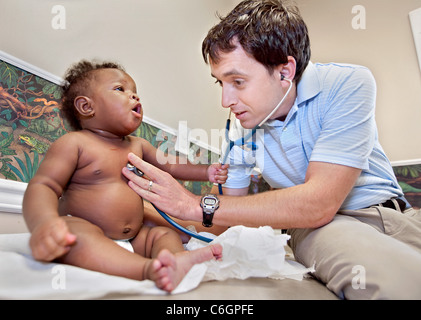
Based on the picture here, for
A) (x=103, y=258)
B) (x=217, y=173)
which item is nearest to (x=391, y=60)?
(x=217, y=173)

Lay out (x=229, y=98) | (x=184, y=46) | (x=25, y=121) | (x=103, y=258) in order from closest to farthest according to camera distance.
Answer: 1. (x=103, y=258)
2. (x=229, y=98)
3. (x=25, y=121)
4. (x=184, y=46)

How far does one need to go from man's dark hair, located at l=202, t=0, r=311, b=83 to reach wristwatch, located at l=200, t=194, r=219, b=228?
55 centimetres

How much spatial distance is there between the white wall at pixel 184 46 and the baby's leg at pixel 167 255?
925 millimetres

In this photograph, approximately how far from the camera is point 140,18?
1.89 meters

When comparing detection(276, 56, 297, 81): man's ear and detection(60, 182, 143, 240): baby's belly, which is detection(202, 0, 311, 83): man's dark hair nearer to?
detection(276, 56, 297, 81): man's ear

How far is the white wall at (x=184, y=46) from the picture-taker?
4.64ft

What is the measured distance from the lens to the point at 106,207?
99cm

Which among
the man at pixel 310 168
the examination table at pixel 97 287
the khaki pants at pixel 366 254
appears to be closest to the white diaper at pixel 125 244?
the man at pixel 310 168

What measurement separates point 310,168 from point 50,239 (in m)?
0.77

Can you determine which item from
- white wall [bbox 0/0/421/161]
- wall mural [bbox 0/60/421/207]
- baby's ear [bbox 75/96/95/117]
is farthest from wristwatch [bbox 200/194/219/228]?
white wall [bbox 0/0/421/161]

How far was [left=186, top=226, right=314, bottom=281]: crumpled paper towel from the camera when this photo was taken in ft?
Answer: 2.67

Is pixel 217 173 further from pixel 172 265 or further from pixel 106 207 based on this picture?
pixel 172 265

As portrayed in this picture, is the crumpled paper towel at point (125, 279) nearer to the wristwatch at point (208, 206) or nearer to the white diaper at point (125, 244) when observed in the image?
the wristwatch at point (208, 206)

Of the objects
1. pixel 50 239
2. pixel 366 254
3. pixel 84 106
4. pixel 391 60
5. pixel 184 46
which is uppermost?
pixel 184 46
